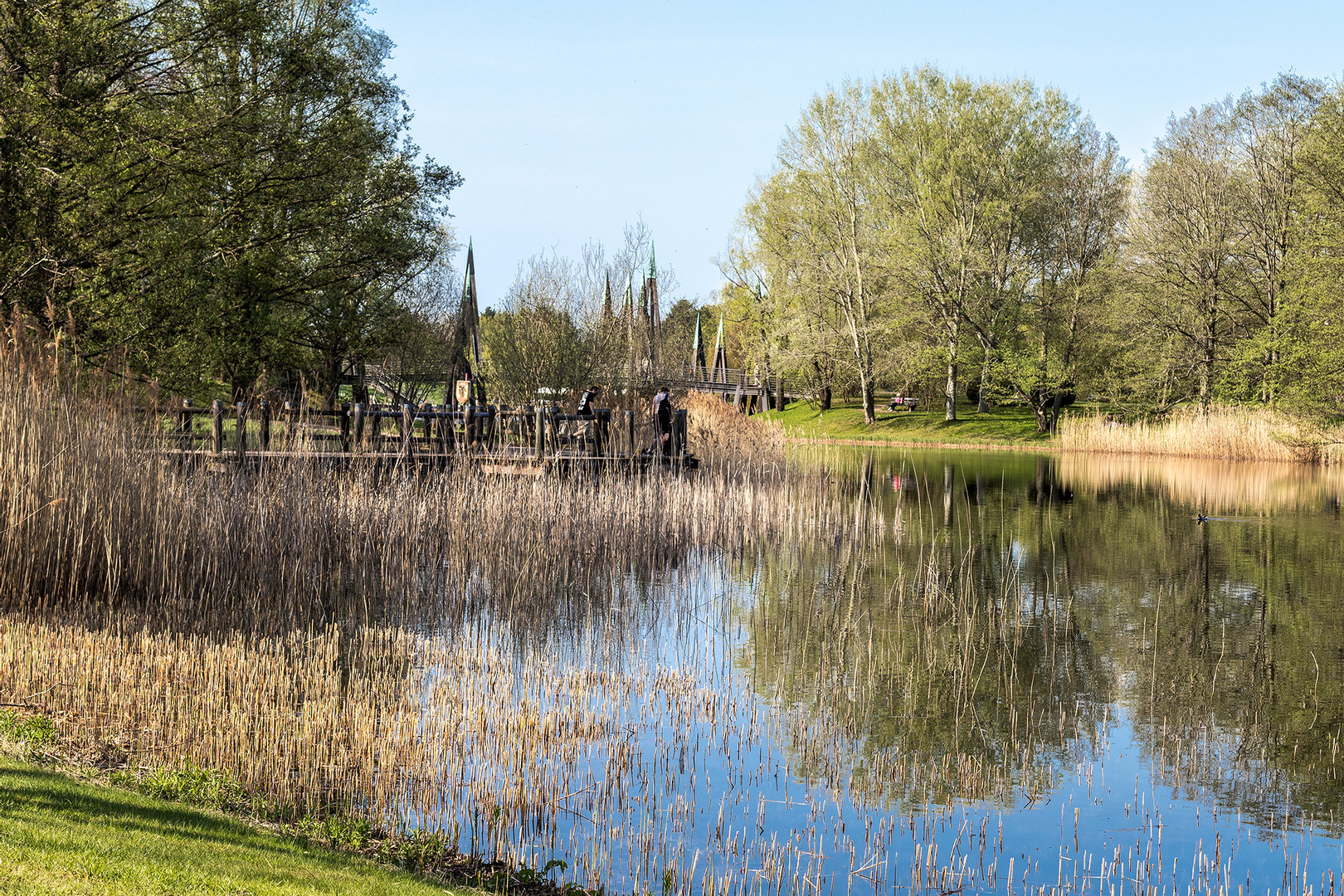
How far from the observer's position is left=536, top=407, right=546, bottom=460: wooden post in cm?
1515

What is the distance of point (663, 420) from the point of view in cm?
1984

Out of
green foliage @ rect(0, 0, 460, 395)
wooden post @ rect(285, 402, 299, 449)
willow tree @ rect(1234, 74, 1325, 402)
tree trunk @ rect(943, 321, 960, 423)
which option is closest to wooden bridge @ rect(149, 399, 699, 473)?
wooden post @ rect(285, 402, 299, 449)

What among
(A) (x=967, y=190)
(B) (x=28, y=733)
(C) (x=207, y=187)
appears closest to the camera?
(B) (x=28, y=733)

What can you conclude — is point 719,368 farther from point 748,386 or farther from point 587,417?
point 587,417

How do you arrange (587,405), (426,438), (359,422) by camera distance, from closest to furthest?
1. (359,422)
2. (426,438)
3. (587,405)

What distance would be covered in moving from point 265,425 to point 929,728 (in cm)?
1122

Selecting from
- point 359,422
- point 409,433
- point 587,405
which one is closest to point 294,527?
point 409,433

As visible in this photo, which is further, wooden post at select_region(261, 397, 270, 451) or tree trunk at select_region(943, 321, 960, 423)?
tree trunk at select_region(943, 321, 960, 423)

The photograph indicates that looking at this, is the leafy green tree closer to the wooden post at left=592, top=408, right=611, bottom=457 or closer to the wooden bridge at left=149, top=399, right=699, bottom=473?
the wooden bridge at left=149, top=399, right=699, bottom=473

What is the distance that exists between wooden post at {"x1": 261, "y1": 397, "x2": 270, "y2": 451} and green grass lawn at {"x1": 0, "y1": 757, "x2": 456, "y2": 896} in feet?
35.1

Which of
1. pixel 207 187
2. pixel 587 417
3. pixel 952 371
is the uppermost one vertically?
pixel 207 187

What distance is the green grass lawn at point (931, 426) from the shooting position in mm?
42812

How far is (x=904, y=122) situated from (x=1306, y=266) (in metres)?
18.1

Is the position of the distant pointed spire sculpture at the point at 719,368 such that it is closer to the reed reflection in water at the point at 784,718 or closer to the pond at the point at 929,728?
the pond at the point at 929,728
